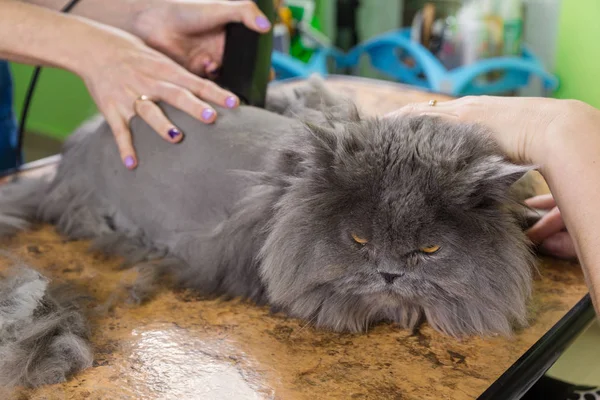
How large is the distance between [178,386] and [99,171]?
2.29 feet

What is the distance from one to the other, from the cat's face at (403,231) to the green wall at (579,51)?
6.80ft

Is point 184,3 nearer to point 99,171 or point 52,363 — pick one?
point 99,171

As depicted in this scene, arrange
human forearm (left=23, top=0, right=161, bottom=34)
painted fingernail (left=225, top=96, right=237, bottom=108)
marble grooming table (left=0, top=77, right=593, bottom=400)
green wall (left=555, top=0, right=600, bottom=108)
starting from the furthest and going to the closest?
green wall (left=555, top=0, right=600, bottom=108) → human forearm (left=23, top=0, right=161, bottom=34) → painted fingernail (left=225, top=96, right=237, bottom=108) → marble grooming table (left=0, top=77, right=593, bottom=400)

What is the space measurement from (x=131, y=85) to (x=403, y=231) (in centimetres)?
73

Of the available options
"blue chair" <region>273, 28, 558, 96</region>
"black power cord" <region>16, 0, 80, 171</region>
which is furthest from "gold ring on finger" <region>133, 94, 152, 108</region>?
"blue chair" <region>273, 28, 558, 96</region>

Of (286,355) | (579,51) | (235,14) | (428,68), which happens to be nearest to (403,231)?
(286,355)

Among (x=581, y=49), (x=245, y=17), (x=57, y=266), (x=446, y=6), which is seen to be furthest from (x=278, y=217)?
(x=446, y=6)

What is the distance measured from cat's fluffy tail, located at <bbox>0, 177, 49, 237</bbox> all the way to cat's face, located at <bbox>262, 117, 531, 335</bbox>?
665 mm

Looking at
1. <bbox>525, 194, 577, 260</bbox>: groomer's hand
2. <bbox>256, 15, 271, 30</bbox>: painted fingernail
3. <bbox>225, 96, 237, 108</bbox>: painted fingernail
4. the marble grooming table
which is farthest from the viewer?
<bbox>256, 15, 271, 30</bbox>: painted fingernail

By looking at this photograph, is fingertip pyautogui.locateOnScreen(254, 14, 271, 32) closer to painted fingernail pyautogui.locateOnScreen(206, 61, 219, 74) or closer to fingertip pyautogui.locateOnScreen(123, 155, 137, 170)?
painted fingernail pyautogui.locateOnScreen(206, 61, 219, 74)

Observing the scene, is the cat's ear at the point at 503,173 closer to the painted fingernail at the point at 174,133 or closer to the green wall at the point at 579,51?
the painted fingernail at the point at 174,133

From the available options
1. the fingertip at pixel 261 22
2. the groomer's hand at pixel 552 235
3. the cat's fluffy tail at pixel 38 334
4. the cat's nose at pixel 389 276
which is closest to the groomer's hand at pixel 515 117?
the groomer's hand at pixel 552 235

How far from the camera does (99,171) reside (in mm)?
1420

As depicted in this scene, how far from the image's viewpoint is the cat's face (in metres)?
0.92
